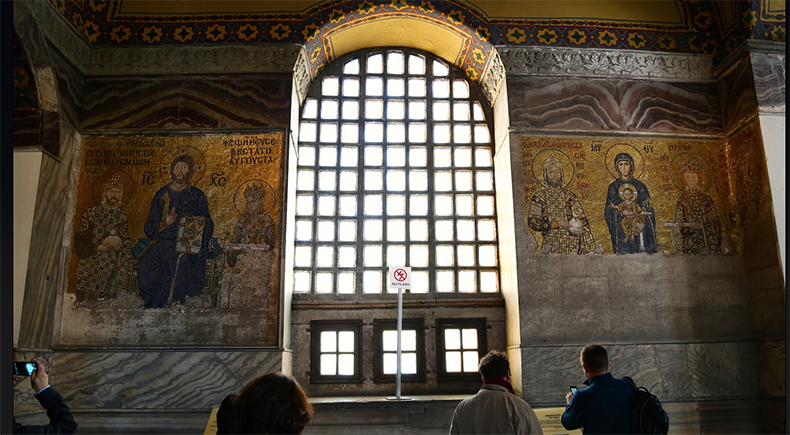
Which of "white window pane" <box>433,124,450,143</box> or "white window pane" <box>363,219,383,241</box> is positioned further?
"white window pane" <box>433,124,450,143</box>

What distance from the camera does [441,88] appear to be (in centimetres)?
967

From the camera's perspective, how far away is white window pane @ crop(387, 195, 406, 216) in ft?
29.5

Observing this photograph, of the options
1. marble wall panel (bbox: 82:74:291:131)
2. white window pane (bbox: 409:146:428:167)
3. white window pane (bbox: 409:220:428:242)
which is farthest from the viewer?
white window pane (bbox: 409:146:428:167)

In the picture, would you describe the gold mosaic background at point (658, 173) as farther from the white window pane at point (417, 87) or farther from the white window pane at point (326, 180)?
the white window pane at point (326, 180)

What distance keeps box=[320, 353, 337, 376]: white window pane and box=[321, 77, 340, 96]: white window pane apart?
423cm

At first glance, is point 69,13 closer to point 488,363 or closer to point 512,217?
point 512,217

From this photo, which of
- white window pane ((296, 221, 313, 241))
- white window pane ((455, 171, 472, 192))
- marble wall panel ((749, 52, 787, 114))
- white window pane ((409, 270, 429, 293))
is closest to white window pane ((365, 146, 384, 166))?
white window pane ((455, 171, 472, 192))

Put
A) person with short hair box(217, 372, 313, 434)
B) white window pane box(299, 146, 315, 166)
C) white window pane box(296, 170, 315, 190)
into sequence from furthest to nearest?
white window pane box(299, 146, 315, 166), white window pane box(296, 170, 315, 190), person with short hair box(217, 372, 313, 434)

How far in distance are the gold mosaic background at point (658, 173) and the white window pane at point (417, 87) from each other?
2180 millimetres

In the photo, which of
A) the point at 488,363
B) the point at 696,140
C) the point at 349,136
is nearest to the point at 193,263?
the point at 349,136

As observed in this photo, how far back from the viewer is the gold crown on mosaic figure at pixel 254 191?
7852 mm

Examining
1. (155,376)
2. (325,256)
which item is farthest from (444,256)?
(155,376)

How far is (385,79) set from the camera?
9.62 m

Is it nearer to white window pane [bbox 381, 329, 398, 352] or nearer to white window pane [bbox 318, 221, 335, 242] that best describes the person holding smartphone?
white window pane [bbox 381, 329, 398, 352]
